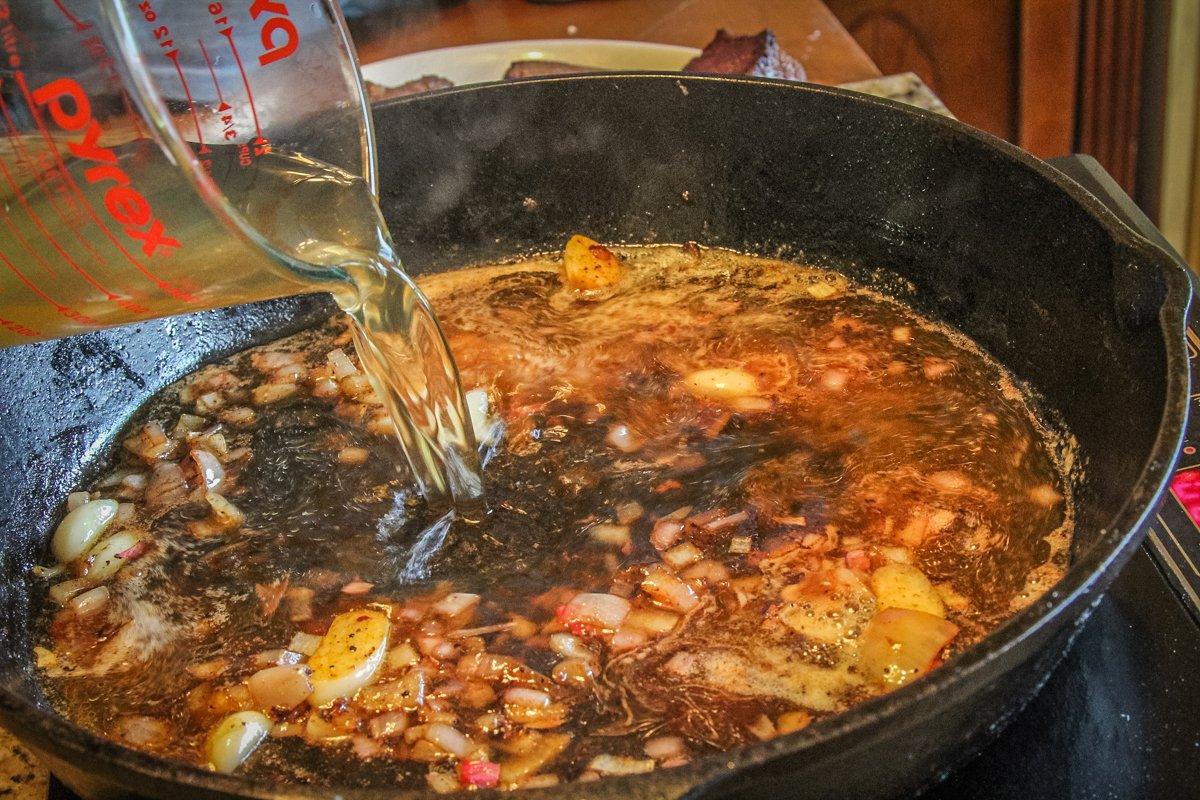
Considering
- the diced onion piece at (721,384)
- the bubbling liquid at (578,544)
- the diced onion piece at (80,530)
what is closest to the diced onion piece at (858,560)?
the bubbling liquid at (578,544)

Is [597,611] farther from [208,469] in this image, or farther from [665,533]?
[208,469]

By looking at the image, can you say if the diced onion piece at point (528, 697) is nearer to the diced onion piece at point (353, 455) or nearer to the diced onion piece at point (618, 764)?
the diced onion piece at point (618, 764)

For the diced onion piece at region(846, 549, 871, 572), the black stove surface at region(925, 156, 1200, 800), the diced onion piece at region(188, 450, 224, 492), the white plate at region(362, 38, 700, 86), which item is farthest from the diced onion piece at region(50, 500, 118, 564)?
the white plate at region(362, 38, 700, 86)

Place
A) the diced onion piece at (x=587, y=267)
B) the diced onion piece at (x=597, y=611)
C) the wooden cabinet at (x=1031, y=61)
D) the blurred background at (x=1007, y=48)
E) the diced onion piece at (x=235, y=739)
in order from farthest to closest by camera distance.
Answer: the wooden cabinet at (x=1031, y=61)
the blurred background at (x=1007, y=48)
the diced onion piece at (x=587, y=267)
the diced onion piece at (x=597, y=611)
the diced onion piece at (x=235, y=739)

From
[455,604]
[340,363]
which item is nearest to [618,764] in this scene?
[455,604]

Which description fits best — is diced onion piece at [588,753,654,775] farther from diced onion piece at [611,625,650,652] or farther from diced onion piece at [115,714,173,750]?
diced onion piece at [115,714,173,750]

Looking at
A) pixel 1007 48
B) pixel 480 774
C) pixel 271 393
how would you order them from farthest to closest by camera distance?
pixel 1007 48, pixel 271 393, pixel 480 774

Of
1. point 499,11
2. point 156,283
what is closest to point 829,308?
point 156,283
